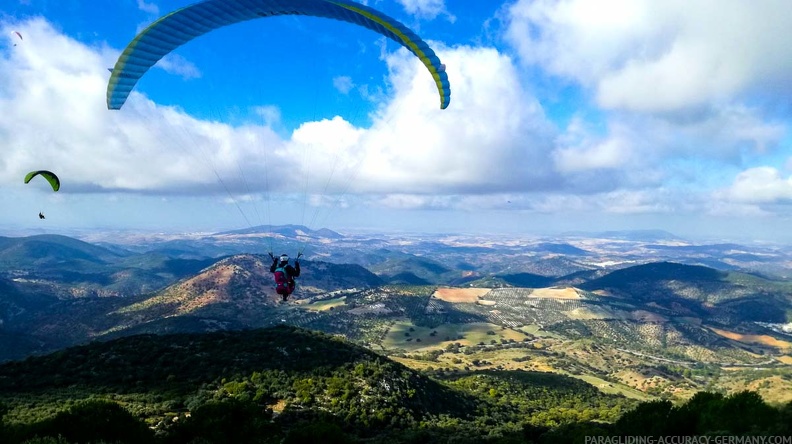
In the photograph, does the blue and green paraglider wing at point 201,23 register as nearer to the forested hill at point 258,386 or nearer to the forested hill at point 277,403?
the forested hill at point 277,403

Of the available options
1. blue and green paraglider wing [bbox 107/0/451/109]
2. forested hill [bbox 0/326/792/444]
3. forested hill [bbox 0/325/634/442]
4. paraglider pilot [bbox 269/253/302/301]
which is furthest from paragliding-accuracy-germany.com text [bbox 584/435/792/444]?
blue and green paraglider wing [bbox 107/0/451/109]

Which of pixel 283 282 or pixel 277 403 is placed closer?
pixel 283 282

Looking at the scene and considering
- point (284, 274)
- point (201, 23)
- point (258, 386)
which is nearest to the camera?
point (201, 23)

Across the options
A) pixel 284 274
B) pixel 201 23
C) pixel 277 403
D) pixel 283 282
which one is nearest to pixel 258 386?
pixel 277 403

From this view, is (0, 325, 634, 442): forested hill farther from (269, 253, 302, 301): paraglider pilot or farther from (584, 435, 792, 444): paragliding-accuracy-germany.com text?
(584, 435, 792, 444): paragliding-accuracy-germany.com text

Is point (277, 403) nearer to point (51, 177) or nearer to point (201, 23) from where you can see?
point (51, 177)

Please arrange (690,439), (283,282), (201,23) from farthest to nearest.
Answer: (283,282) < (201,23) < (690,439)

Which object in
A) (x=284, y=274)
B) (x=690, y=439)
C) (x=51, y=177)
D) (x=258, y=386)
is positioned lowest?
(x=258, y=386)

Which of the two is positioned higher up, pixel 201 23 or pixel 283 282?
pixel 201 23

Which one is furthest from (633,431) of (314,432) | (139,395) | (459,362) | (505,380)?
(459,362)
